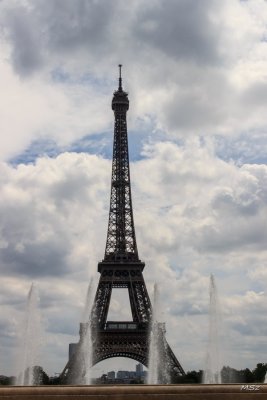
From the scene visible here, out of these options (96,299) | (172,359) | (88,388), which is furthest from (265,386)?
(96,299)

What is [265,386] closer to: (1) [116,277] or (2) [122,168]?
(1) [116,277]

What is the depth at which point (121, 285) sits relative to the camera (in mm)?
103375

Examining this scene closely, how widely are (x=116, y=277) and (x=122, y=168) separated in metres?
21.2

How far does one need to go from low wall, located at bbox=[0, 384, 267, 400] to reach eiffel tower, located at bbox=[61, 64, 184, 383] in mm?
55743

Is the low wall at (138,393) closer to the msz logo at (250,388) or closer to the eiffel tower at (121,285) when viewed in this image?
the msz logo at (250,388)

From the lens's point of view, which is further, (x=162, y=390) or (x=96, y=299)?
(x=96, y=299)

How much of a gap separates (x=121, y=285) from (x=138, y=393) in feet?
237

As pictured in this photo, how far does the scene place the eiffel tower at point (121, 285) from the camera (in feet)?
313

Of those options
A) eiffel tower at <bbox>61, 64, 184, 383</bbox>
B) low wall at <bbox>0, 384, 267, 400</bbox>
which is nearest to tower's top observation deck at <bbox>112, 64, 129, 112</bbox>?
eiffel tower at <bbox>61, 64, 184, 383</bbox>

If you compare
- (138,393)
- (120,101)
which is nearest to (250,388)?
(138,393)

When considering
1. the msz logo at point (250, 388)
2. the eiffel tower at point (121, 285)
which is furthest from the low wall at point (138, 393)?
the eiffel tower at point (121, 285)

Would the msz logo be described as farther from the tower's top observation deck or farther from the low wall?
the tower's top observation deck

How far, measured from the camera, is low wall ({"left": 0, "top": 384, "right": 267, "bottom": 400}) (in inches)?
1235

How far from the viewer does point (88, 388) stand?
104 feet
